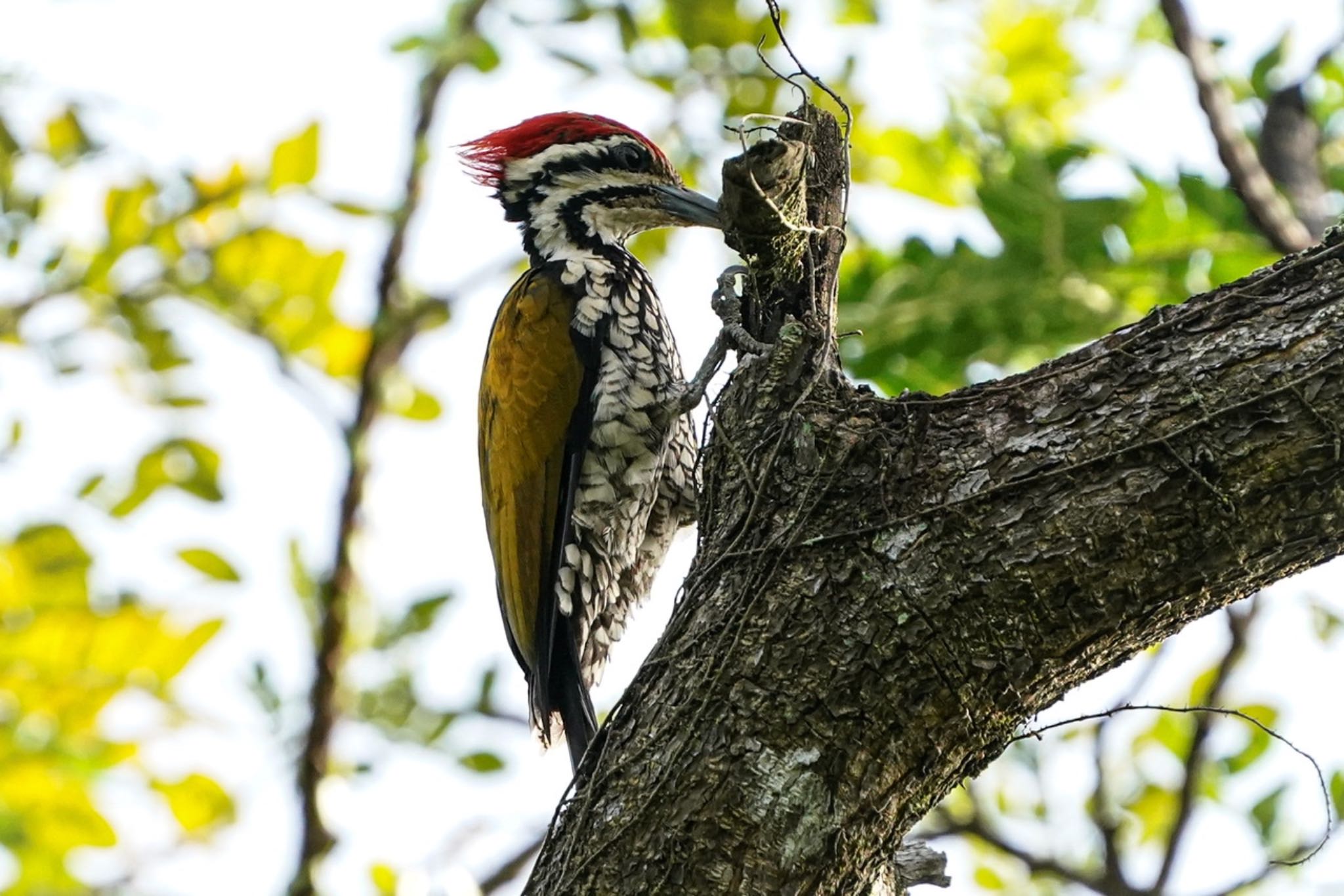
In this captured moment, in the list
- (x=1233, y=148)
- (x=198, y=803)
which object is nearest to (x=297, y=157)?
(x=198, y=803)

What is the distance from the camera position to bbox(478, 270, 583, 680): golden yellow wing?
4.02 m

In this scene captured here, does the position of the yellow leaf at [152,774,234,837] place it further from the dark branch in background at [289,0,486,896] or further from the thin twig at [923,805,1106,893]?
the thin twig at [923,805,1106,893]

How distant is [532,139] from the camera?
4703 millimetres

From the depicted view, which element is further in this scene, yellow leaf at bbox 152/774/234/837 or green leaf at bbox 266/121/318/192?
yellow leaf at bbox 152/774/234/837

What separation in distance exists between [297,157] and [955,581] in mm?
3036

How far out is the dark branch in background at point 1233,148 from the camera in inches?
172

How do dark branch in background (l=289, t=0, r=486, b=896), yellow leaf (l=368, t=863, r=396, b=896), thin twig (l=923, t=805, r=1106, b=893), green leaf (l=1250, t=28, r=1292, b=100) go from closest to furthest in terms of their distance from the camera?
yellow leaf (l=368, t=863, r=396, b=896) → dark branch in background (l=289, t=0, r=486, b=896) → thin twig (l=923, t=805, r=1106, b=893) → green leaf (l=1250, t=28, r=1292, b=100)

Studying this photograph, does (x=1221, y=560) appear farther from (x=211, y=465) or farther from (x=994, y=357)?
(x=211, y=465)

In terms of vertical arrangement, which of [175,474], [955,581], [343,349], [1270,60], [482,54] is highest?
[1270,60]

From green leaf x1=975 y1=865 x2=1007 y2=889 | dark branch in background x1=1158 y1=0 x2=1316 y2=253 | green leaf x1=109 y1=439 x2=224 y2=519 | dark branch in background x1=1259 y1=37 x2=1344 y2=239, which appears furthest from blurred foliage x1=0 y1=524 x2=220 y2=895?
dark branch in background x1=1259 y1=37 x2=1344 y2=239

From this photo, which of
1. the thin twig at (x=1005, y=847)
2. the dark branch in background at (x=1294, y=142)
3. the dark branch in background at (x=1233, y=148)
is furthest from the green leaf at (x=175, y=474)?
the dark branch in background at (x=1294, y=142)

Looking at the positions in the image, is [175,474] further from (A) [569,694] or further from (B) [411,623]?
(A) [569,694]

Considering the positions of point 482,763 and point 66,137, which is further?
point 482,763

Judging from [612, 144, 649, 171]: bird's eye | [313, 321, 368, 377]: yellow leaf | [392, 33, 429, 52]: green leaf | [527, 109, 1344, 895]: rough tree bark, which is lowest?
[527, 109, 1344, 895]: rough tree bark
